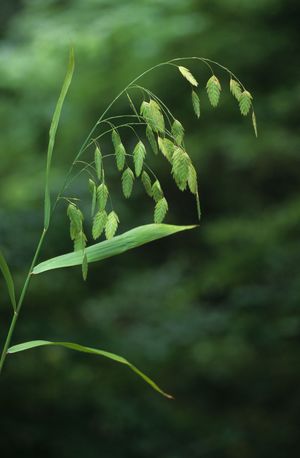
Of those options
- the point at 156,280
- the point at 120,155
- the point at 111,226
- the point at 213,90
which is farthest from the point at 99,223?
the point at 156,280

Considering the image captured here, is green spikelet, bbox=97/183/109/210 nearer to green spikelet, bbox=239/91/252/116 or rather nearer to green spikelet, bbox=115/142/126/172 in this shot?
green spikelet, bbox=115/142/126/172

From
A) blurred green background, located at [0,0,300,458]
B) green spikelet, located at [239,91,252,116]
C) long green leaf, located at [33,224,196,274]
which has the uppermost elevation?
green spikelet, located at [239,91,252,116]

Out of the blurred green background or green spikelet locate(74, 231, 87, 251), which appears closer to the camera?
green spikelet locate(74, 231, 87, 251)

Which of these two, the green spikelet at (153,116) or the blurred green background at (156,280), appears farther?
the blurred green background at (156,280)

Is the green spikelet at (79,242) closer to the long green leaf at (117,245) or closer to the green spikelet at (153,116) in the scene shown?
the long green leaf at (117,245)

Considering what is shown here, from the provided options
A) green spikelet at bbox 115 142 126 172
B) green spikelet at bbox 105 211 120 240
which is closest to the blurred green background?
green spikelet at bbox 105 211 120 240

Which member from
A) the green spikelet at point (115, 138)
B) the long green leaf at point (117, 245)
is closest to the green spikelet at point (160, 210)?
the long green leaf at point (117, 245)

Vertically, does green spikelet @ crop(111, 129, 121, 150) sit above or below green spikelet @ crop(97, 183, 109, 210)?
above
